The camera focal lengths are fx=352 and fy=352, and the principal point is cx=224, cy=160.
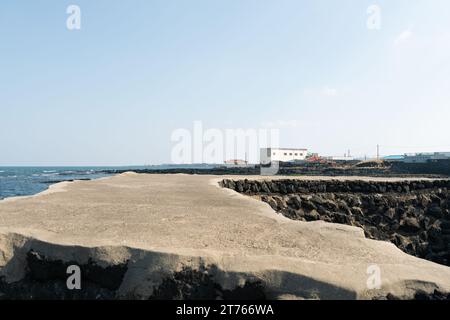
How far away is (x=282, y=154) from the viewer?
93.2 m

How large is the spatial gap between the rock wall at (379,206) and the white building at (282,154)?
6208cm

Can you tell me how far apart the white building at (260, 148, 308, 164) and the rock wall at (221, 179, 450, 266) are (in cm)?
6208

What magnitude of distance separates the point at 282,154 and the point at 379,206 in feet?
257

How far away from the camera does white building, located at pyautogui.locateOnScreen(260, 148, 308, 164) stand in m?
83.3

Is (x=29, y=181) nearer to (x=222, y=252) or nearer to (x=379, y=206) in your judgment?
(x=379, y=206)

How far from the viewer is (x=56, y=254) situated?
4473 millimetres

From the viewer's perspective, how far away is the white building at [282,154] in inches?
3280

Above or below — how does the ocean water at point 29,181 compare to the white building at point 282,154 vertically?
below
